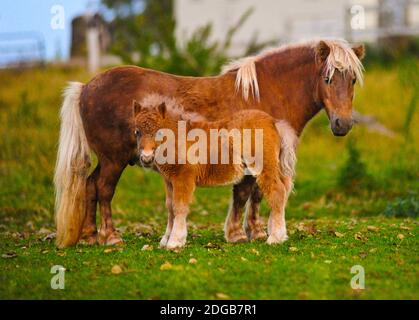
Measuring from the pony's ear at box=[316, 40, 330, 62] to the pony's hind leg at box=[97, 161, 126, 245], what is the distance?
9.69ft

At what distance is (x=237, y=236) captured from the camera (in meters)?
10.1

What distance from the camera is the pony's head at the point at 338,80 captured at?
31.6 ft

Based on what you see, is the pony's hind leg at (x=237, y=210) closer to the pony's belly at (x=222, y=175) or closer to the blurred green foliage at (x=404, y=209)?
the pony's belly at (x=222, y=175)

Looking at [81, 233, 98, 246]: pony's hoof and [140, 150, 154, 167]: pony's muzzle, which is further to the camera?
[81, 233, 98, 246]: pony's hoof

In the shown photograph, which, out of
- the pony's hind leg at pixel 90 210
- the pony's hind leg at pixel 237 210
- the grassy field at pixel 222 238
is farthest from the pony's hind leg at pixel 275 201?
the pony's hind leg at pixel 90 210

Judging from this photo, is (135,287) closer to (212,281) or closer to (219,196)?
(212,281)

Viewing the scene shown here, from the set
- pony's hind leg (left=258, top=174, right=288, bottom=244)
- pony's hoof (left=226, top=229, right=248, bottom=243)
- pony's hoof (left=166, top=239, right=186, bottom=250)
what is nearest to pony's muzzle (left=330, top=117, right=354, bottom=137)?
Result: pony's hind leg (left=258, top=174, right=288, bottom=244)

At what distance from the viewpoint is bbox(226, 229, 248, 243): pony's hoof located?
33.0 ft

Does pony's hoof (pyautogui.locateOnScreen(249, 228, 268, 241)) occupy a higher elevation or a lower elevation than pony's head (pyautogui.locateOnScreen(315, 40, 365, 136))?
lower

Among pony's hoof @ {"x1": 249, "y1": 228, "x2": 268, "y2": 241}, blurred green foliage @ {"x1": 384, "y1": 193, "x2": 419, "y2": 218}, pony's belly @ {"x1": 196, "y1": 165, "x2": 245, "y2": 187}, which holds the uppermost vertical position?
pony's belly @ {"x1": 196, "y1": 165, "x2": 245, "y2": 187}

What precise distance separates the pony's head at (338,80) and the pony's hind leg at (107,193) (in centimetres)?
284

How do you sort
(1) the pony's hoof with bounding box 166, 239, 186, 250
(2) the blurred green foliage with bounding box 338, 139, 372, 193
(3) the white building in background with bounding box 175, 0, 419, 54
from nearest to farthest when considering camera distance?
(1) the pony's hoof with bounding box 166, 239, 186, 250
(2) the blurred green foliage with bounding box 338, 139, 372, 193
(3) the white building in background with bounding box 175, 0, 419, 54

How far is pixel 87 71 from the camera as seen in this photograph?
96.0 feet

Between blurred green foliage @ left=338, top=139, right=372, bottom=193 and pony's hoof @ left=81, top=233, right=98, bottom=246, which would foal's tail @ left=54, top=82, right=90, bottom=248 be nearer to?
pony's hoof @ left=81, top=233, right=98, bottom=246
